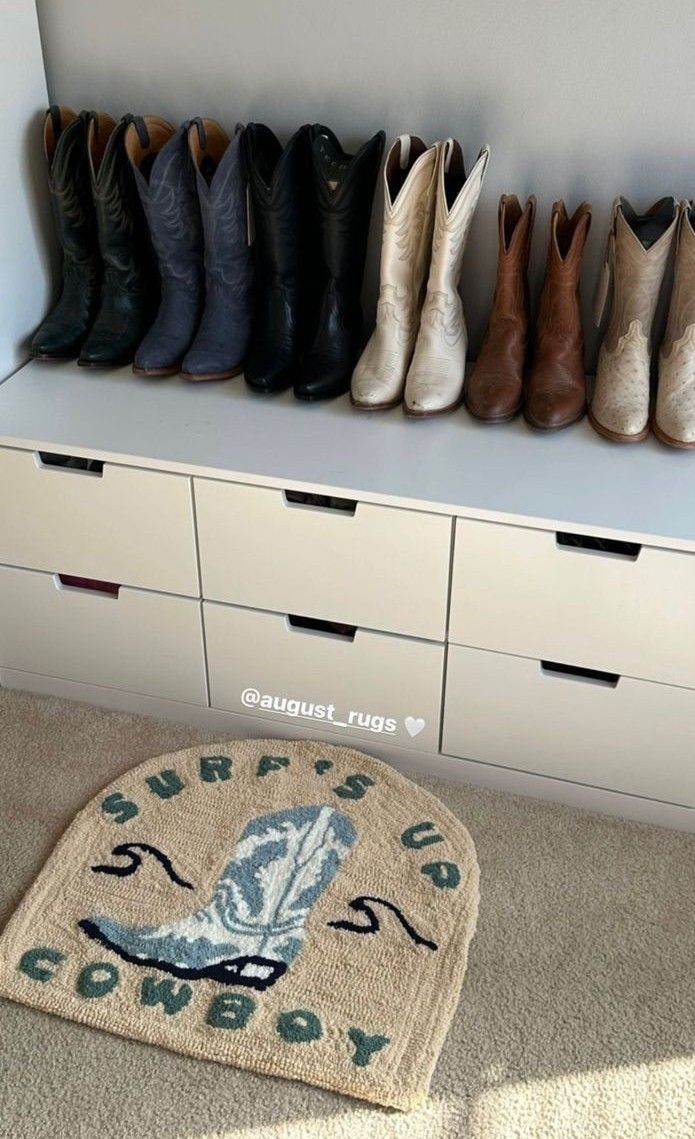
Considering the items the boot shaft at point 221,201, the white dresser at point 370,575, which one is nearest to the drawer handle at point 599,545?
the white dresser at point 370,575

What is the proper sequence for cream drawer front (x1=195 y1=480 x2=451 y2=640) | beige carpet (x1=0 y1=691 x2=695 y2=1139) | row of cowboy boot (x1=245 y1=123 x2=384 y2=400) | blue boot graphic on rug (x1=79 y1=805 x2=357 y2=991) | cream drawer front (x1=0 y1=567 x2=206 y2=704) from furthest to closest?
cream drawer front (x1=0 y1=567 x2=206 y2=704) < row of cowboy boot (x1=245 y1=123 x2=384 y2=400) < cream drawer front (x1=195 y1=480 x2=451 y2=640) < blue boot graphic on rug (x1=79 y1=805 x2=357 y2=991) < beige carpet (x1=0 y1=691 x2=695 y2=1139)

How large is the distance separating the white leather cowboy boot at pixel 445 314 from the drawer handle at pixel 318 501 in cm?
18

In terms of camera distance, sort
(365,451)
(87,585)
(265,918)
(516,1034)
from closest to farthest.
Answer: (516,1034) < (265,918) < (365,451) < (87,585)

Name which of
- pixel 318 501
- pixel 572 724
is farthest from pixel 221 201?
pixel 572 724

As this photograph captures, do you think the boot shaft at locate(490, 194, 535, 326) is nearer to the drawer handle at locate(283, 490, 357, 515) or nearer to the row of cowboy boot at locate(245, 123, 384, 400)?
the row of cowboy boot at locate(245, 123, 384, 400)

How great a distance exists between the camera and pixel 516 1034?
143cm

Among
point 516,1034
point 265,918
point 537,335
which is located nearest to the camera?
point 516,1034

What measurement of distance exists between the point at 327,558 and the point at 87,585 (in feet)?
1.51

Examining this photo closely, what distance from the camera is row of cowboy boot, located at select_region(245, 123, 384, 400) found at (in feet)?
5.60

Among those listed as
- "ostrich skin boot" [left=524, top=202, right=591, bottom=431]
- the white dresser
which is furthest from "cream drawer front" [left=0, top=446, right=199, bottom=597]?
"ostrich skin boot" [left=524, top=202, right=591, bottom=431]

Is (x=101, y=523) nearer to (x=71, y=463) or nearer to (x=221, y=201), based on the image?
(x=71, y=463)

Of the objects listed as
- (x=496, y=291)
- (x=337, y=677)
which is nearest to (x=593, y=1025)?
(x=337, y=677)

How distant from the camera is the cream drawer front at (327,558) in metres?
1.60

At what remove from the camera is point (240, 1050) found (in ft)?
4.57
